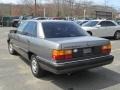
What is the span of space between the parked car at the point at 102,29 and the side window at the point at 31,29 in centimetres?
830

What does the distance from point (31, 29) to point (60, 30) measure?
105 cm

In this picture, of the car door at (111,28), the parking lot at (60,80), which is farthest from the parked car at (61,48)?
the car door at (111,28)

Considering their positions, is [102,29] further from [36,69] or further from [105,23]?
[36,69]

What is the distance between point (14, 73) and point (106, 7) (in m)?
71.1

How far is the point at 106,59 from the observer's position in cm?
630

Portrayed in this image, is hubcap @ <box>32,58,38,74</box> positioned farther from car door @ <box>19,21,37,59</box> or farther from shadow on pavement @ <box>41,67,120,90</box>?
car door @ <box>19,21,37,59</box>

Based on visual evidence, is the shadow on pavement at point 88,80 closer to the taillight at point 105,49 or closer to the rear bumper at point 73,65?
the rear bumper at point 73,65

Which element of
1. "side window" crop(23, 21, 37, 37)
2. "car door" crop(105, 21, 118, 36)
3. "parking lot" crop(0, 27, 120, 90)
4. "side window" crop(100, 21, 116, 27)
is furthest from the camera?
"car door" crop(105, 21, 118, 36)

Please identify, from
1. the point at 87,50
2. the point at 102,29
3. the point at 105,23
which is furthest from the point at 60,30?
the point at 105,23

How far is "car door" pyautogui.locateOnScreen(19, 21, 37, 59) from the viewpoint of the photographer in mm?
7019

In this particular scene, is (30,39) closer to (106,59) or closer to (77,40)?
(77,40)

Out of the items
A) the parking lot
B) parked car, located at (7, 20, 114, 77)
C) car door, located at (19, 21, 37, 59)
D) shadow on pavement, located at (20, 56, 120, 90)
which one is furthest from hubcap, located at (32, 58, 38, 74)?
car door, located at (19, 21, 37, 59)

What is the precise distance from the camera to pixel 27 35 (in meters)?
7.36

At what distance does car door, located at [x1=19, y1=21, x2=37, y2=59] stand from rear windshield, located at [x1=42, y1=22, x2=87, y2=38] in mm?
435
